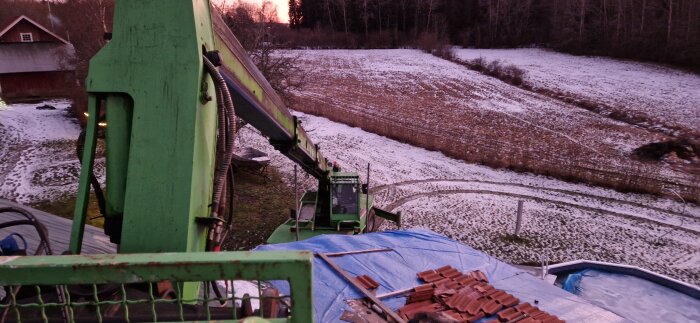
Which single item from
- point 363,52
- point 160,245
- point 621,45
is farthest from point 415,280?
point 363,52

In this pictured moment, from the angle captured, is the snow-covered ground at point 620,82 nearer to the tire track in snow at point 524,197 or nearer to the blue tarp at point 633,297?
the tire track in snow at point 524,197

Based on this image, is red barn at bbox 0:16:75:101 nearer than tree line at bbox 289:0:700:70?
Yes

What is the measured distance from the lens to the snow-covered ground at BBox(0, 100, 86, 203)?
15492 mm

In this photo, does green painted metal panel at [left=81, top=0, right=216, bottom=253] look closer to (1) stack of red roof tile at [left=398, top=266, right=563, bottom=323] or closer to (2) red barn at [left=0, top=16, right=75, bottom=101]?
(1) stack of red roof tile at [left=398, top=266, right=563, bottom=323]

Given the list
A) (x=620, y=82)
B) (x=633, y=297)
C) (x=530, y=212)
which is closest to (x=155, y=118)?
(x=633, y=297)

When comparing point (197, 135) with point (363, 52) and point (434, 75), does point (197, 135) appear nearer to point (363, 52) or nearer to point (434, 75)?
point (434, 75)

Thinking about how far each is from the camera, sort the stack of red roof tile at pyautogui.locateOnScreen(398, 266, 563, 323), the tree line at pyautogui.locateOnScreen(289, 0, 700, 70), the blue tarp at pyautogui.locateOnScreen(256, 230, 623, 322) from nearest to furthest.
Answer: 1. the stack of red roof tile at pyautogui.locateOnScreen(398, 266, 563, 323)
2. the blue tarp at pyautogui.locateOnScreen(256, 230, 623, 322)
3. the tree line at pyautogui.locateOnScreen(289, 0, 700, 70)

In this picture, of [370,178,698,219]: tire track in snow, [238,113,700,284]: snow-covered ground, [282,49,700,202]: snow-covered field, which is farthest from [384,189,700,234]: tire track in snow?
[282,49,700,202]: snow-covered field

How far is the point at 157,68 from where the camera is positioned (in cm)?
251

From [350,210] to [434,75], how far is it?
33337 mm

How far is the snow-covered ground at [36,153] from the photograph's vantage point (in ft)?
50.8

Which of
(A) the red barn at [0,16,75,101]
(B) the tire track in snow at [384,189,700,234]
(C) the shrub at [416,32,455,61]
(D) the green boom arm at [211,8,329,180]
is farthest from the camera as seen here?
(C) the shrub at [416,32,455,61]

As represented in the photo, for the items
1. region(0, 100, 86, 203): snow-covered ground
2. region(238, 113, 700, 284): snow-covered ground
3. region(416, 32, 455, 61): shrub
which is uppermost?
region(416, 32, 455, 61): shrub

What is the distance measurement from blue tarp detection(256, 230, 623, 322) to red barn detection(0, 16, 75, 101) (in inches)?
1270
